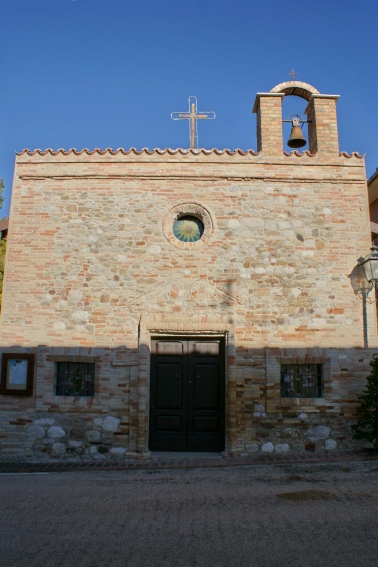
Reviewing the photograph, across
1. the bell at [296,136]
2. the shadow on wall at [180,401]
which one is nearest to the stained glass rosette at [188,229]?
the shadow on wall at [180,401]

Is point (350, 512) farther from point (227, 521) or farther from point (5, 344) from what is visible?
point (5, 344)

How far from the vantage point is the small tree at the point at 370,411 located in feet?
24.3

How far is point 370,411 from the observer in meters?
7.61

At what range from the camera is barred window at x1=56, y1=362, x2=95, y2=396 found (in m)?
7.99

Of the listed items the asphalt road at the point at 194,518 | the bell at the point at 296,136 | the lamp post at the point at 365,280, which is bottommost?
the asphalt road at the point at 194,518

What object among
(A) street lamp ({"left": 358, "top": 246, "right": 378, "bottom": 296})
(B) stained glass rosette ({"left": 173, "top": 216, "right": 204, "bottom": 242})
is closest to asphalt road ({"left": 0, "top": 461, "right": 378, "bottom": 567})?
(A) street lamp ({"left": 358, "top": 246, "right": 378, "bottom": 296})

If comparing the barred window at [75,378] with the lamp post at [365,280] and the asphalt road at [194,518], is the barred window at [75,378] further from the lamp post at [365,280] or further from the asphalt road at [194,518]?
the lamp post at [365,280]

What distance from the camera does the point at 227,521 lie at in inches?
183

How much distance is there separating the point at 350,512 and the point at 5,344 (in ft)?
19.7

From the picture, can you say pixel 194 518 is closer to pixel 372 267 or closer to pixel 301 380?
pixel 301 380

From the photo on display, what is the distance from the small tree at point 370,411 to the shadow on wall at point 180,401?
26 cm

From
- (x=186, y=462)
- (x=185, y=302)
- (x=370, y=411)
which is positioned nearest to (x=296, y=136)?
(x=185, y=302)

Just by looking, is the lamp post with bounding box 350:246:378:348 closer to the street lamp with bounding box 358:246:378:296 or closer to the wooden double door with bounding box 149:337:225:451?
the street lamp with bounding box 358:246:378:296

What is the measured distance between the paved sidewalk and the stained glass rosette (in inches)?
151
